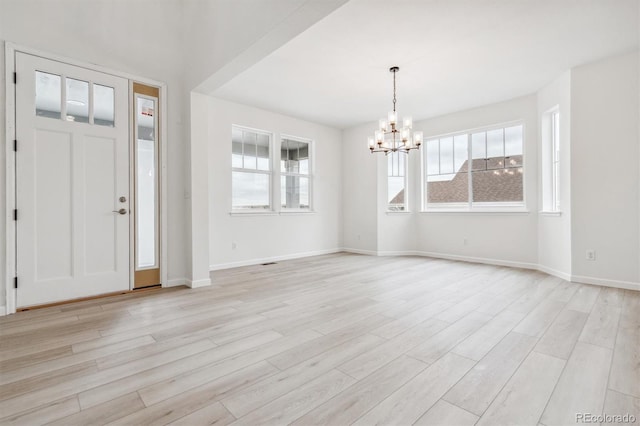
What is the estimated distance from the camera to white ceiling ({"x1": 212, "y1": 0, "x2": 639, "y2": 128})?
2.93 meters

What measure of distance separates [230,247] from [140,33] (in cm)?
326

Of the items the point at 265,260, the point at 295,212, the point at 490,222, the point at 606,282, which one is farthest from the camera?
the point at 295,212

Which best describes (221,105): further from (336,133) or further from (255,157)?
(336,133)

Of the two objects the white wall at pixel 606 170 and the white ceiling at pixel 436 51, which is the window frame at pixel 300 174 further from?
the white wall at pixel 606 170

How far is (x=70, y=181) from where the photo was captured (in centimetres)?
323

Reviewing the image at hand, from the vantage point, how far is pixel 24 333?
2434 mm

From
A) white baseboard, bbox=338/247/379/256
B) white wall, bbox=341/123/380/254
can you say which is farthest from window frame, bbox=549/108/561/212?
white baseboard, bbox=338/247/379/256

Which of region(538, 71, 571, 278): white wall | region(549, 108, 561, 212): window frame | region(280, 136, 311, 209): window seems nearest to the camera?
region(538, 71, 571, 278): white wall

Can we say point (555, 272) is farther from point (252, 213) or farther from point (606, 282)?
point (252, 213)

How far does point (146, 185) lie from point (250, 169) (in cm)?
210

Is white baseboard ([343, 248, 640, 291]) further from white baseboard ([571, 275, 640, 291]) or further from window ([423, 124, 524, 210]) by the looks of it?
window ([423, 124, 524, 210])

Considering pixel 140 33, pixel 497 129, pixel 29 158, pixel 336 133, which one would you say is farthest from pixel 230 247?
pixel 497 129

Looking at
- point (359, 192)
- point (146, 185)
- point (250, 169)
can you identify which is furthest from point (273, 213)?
point (146, 185)

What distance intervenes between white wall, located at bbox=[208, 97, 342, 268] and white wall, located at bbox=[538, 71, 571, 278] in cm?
393
